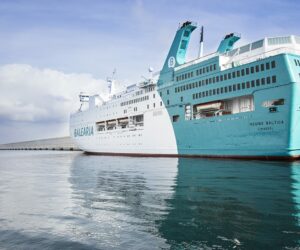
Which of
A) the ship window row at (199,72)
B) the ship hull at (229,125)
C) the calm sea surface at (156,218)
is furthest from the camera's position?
the ship window row at (199,72)

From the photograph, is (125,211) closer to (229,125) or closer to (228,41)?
(229,125)

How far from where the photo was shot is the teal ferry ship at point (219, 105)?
2522cm

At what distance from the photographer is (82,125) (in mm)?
57562

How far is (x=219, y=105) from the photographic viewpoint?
3064 centimetres

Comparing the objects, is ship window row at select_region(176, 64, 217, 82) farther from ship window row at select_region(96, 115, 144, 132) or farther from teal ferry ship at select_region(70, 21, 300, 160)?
ship window row at select_region(96, 115, 144, 132)

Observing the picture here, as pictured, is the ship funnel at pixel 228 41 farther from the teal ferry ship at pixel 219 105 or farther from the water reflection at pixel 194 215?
the water reflection at pixel 194 215

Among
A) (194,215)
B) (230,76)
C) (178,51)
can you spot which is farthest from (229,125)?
(194,215)

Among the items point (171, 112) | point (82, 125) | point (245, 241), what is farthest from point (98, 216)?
point (82, 125)

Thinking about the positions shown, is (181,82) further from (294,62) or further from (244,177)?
(244,177)

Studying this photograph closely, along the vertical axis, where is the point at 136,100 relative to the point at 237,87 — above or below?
above

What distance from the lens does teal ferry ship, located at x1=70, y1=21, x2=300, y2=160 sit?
25.2 metres

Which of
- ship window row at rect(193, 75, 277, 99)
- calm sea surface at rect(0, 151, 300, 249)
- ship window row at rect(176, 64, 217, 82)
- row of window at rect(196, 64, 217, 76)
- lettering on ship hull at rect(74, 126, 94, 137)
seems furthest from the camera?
lettering on ship hull at rect(74, 126, 94, 137)

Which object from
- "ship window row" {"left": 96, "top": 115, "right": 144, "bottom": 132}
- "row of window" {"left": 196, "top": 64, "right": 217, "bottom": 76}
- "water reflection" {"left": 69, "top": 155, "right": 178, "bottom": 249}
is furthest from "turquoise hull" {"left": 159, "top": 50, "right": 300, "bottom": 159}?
"water reflection" {"left": 69, "top": 155, "right": 178, "bottom": 249}

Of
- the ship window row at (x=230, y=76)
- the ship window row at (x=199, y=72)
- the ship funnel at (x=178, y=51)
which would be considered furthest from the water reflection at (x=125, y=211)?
the ship funnel at (x=178, y=51)
